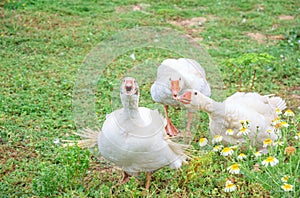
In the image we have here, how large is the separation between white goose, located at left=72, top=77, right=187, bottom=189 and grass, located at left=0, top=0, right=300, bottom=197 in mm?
225

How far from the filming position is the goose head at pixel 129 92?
315 centimetres

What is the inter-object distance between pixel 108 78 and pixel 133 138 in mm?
2985

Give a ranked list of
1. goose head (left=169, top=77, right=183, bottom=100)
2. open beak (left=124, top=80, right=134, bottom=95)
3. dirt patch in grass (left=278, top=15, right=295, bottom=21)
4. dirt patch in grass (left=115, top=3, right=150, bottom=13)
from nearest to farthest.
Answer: open beak (left=124, top=80, right=134, bottom=95) < goose head (left=169, top=77, right=183, bottom=100) < dirt patch in grass (left=278, top=15, right=295, bottom=21) < dirt patch in grass (left=115, top=3, right=150, bottom=13)

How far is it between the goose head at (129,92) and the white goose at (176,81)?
0.60 meters

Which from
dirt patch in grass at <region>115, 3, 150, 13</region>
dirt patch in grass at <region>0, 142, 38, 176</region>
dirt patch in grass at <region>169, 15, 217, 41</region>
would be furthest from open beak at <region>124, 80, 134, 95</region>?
dirt patch in grass at <region>115, 3, 150, 13</region>

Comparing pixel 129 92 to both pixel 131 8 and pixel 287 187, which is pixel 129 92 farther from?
pixel 131 8

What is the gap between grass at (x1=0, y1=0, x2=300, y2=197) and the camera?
368cm

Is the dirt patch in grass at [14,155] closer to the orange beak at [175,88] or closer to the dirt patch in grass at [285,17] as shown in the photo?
the orange beak at [175,88]

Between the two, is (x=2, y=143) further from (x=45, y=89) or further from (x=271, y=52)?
(x=271, y=52)

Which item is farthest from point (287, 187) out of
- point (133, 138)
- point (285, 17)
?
point (285, 17)

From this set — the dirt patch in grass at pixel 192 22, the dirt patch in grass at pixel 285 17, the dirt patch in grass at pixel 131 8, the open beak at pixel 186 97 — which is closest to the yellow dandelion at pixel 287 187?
the open beak at pixel 186 97

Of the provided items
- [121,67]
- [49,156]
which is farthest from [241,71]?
[49,156]

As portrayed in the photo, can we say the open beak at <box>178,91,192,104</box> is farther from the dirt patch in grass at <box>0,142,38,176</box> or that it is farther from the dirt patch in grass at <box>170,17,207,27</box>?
the dirt patch in grass at <box>170,17,207,27</box>

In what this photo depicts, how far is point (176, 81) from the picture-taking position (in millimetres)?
3836
